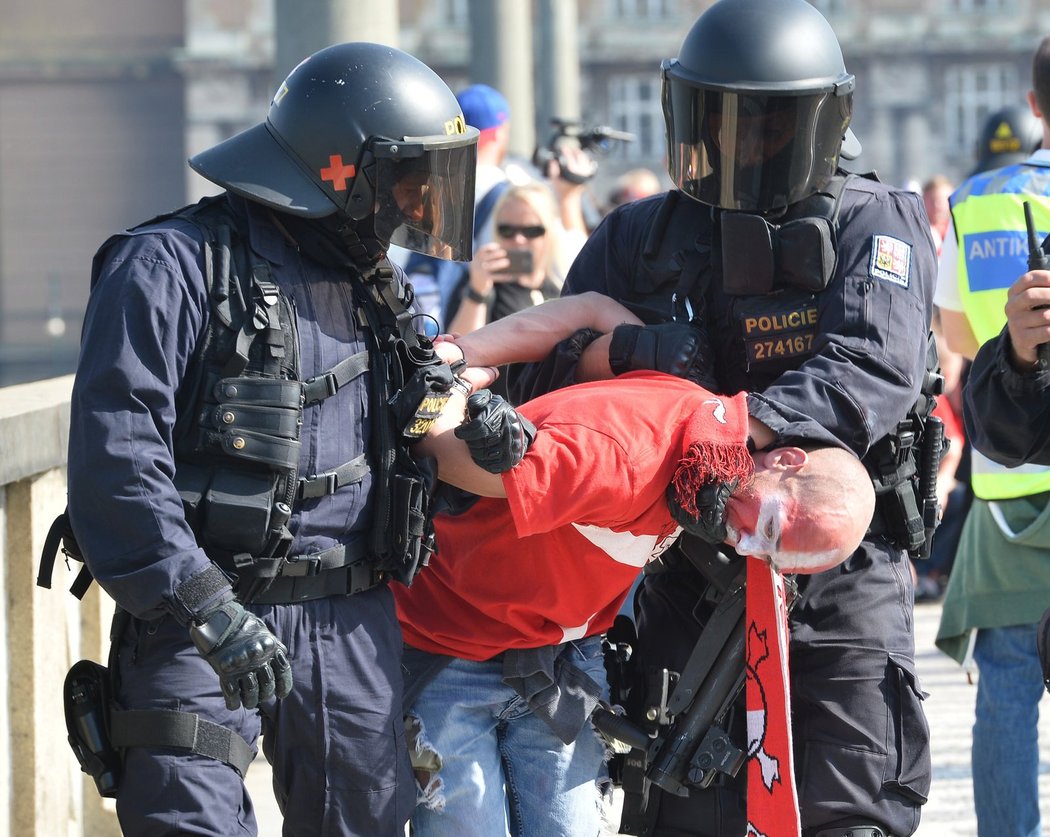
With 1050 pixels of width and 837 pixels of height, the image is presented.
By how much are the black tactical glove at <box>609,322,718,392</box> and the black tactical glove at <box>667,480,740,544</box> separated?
13.2 inches

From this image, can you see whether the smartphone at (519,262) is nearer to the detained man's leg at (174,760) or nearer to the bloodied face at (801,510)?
the bloodied face at (801,510)

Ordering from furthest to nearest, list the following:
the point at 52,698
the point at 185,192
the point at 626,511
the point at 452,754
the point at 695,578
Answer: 1. the point at 185,192
2. the point at 52,698
3. the point at 695,578
4. the point at 452,754
5. the point at 626,511

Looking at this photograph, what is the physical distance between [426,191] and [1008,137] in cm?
519

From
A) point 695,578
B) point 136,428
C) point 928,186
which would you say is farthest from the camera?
point 928,186

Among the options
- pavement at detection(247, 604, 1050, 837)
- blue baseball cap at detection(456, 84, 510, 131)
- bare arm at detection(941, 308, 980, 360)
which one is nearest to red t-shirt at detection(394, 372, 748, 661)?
bare arm at detection(941, 308, 980, 360)

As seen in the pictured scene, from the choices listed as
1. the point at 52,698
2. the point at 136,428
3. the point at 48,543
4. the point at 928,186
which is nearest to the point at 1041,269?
the point at 136,428

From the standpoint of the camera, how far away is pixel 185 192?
114 feet

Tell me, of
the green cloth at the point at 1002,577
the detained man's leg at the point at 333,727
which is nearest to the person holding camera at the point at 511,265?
the green cloth at the point at 1002,577

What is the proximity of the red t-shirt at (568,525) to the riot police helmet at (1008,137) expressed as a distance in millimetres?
4867

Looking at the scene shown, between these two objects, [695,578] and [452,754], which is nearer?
[452,754]

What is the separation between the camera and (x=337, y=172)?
2.77 m

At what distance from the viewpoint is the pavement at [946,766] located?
4.77 metres

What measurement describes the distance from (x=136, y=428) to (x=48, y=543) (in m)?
0.41

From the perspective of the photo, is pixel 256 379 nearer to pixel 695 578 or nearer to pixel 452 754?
pixel 452 754
